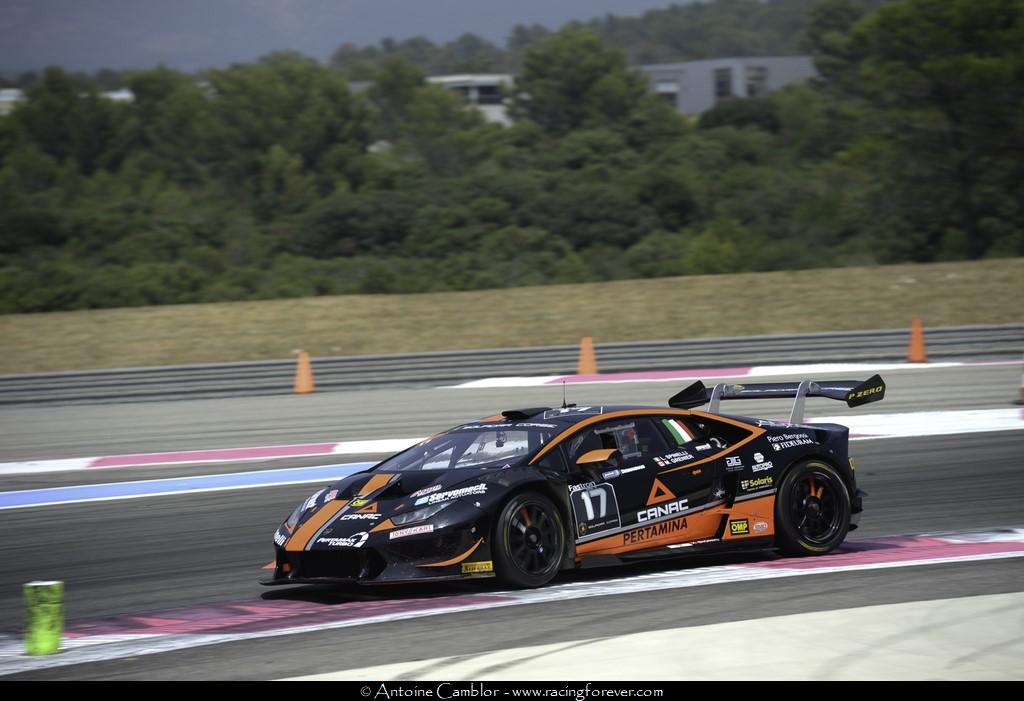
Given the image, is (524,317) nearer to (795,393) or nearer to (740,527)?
(795,393)

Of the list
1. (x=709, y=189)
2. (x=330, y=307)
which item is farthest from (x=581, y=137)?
(x=330, y=307)

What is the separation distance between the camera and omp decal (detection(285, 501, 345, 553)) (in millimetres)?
7980

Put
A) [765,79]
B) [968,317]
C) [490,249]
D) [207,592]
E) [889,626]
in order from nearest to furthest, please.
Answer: [889,626]
[207,592]
[968,317]
[490,249]
[765,79]

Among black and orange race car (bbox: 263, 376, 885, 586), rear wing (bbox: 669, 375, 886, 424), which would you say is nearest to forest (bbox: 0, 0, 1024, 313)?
rear wing (bbox: 669, 375, 886, 424)

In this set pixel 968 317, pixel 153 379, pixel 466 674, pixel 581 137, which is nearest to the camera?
pixel 466 674

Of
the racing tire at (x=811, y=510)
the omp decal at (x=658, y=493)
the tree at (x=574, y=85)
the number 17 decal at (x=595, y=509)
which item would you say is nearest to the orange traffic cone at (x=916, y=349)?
the racing tire at (x=811, y=510)

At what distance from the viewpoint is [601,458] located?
809 cm

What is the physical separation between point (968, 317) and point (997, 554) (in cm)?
1843

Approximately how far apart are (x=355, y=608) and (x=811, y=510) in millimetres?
3248

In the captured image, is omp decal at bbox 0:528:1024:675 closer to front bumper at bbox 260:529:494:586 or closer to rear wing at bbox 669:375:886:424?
front bumper at bbox 260:529:494:586

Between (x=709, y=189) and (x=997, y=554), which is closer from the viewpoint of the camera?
(x=997, y=554)

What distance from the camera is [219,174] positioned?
73.8 m

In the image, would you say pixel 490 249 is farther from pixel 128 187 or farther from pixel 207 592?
pixel 207 592

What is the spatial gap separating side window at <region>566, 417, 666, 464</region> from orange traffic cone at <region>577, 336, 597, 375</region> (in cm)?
1343
